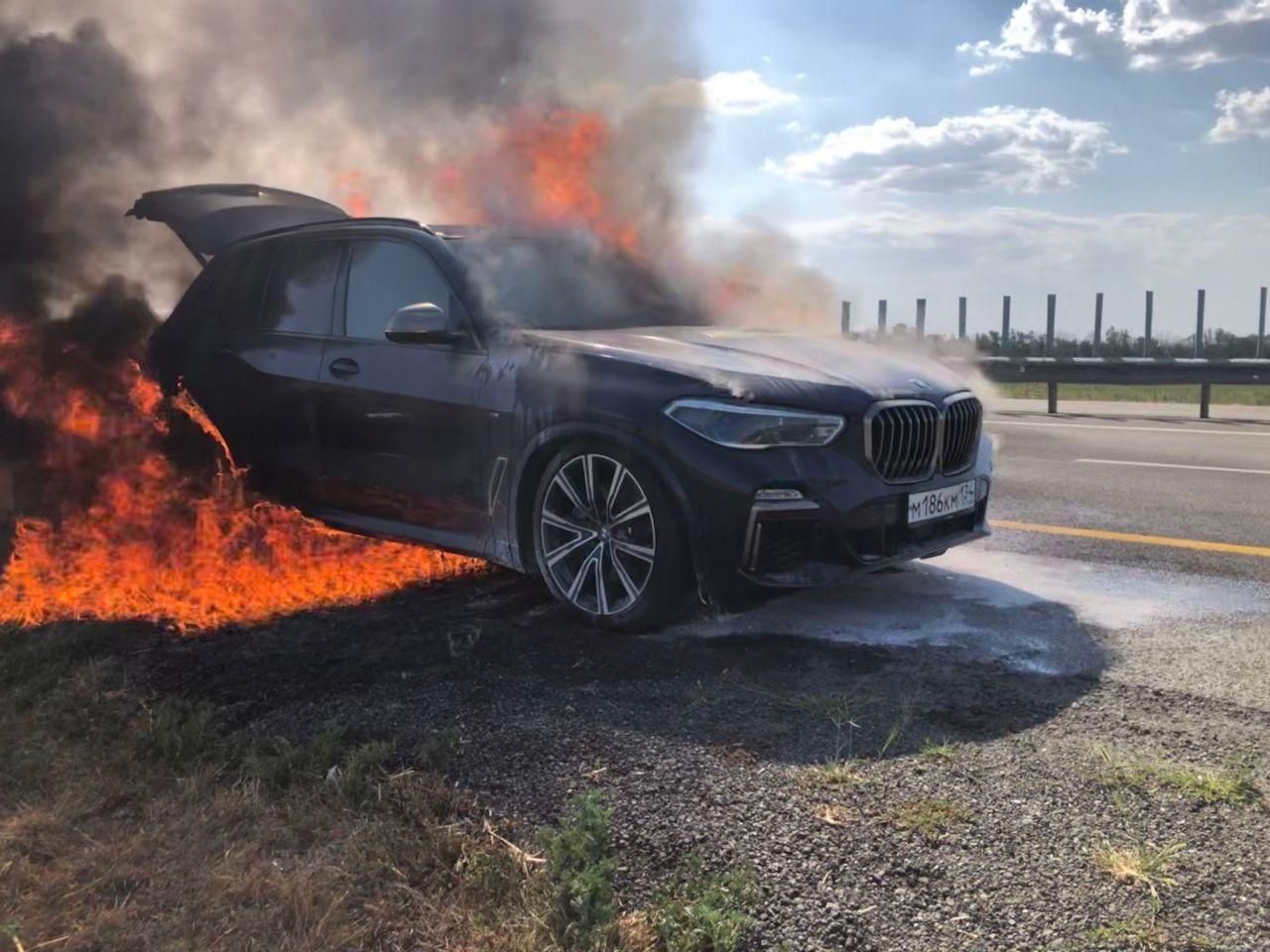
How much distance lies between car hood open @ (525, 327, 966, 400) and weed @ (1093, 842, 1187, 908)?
203 centimetres

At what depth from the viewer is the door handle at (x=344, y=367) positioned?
5.02 m

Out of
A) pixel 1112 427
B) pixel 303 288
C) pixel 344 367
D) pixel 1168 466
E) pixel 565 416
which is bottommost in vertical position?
pixel 1168 466

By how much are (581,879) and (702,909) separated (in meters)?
0.27

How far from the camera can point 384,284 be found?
5.07 m

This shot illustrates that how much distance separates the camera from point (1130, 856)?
2.55 metres

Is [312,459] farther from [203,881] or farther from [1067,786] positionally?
[1067,786]

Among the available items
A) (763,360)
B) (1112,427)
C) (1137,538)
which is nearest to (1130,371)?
(1112,427)

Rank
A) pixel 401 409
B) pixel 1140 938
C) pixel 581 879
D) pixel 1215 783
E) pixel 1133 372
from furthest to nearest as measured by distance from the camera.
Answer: pixel 1133 372
pixel 401 409
pixel 1215 783
pixel 581 879
pixel 1140 938

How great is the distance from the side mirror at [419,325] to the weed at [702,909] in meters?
2.70

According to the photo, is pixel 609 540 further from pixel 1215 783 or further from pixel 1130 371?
pixel 1130 371

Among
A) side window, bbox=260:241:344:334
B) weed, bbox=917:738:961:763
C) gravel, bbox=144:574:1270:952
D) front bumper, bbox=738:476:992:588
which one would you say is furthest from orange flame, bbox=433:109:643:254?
weed, bbox=917:738:961:763

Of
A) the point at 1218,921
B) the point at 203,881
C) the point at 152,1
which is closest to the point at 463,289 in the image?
the point at 203,881

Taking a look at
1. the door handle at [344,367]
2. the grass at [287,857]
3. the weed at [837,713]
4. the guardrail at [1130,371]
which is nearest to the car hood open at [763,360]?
the door handle at [344,367]

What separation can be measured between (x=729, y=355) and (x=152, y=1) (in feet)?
23.2
